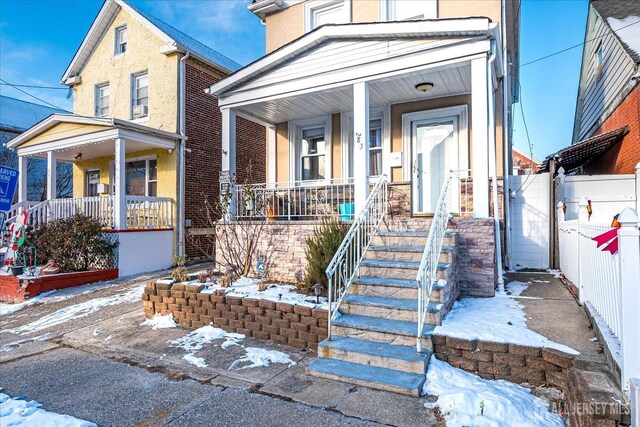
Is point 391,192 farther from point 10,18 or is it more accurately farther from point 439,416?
point 10,18

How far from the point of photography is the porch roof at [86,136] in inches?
373

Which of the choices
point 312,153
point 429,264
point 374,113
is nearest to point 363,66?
point 374,113

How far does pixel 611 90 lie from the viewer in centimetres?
975

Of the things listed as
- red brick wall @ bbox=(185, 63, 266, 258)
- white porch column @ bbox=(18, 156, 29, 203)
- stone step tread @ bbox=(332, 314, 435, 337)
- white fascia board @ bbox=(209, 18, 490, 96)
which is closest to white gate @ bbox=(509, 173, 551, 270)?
white fascia board @ bbox=(209, 18, 490, 96)

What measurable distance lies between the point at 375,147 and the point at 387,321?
5.22 metres

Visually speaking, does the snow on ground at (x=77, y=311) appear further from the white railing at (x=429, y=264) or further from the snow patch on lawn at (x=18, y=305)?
the white railing at (x=429, y=264)

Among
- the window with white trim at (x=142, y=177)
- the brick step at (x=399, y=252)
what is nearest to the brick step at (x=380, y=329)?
the brick step at (x=399, y=252)

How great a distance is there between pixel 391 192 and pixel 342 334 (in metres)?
3.80

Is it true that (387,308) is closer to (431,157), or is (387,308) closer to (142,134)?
(431,157)

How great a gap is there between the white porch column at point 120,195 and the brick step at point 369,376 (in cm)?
729

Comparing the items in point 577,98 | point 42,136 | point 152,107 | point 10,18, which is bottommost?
point 42,136

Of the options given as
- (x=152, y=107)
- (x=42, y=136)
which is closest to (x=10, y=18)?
(x=42, y=136)

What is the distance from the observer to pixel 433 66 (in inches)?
239

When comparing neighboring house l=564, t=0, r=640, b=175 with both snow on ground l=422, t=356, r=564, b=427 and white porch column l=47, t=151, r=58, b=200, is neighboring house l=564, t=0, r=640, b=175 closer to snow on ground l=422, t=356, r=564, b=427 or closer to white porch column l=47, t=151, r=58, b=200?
snow on ground l=422, t=356, r=564, b=427
